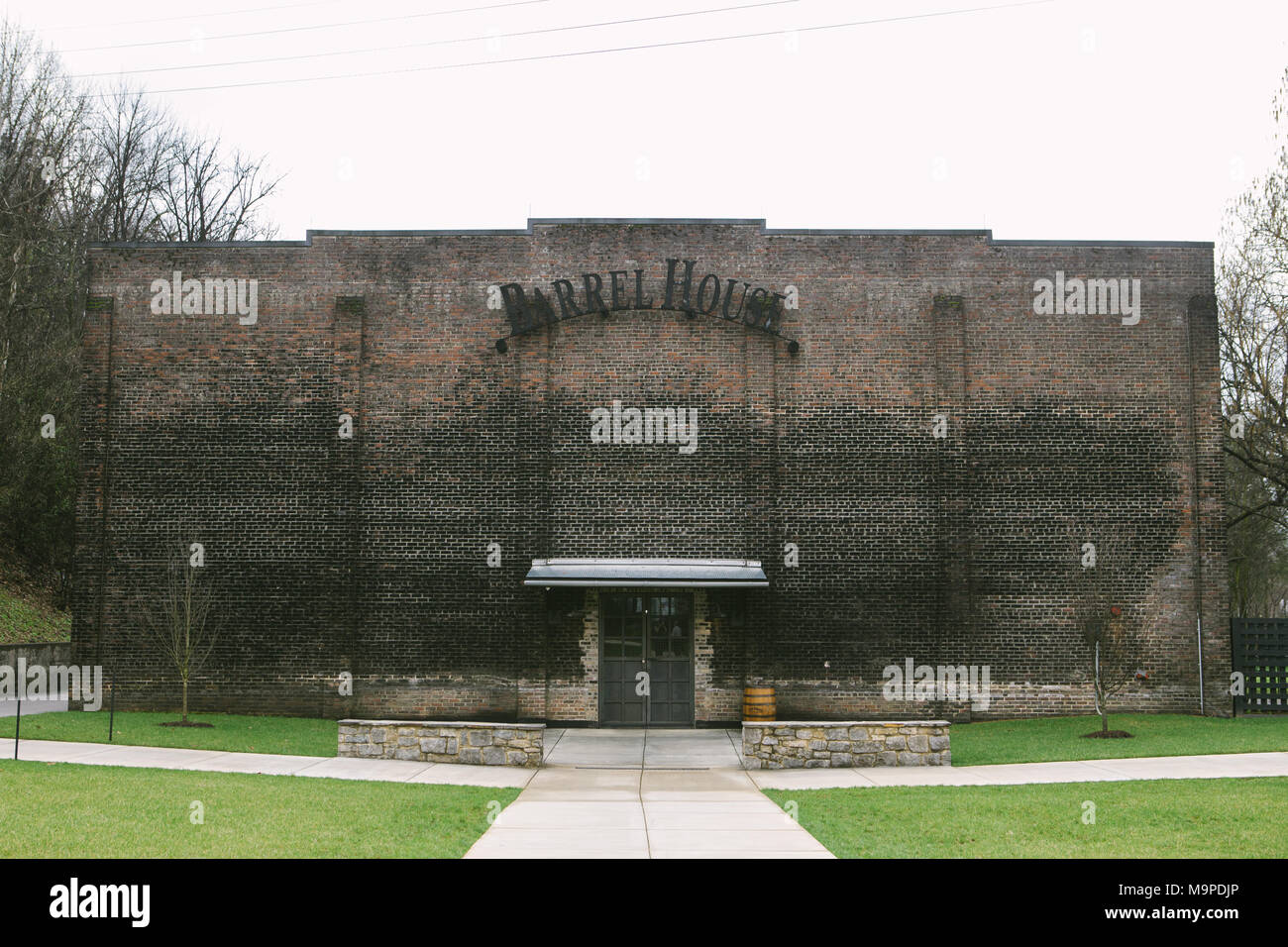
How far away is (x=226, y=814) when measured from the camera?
980 centimetres

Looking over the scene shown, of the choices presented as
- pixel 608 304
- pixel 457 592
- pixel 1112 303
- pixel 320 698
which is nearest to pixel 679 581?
pixel 457 592

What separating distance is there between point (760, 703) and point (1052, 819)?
797cm

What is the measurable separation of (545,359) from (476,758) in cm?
772

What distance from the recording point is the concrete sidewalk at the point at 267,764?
→ 1315cm

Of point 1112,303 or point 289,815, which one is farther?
point 1112,303

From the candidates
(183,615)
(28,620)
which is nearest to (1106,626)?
(183,615)

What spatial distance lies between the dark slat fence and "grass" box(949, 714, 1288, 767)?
1.34 ft

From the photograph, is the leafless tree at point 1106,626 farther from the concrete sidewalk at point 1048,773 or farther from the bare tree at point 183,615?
the bare tree at point 183,615

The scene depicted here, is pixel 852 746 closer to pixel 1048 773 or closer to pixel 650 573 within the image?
pixel 1048 773

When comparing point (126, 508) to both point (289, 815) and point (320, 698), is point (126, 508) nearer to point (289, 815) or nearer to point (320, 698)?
point (320, 698)

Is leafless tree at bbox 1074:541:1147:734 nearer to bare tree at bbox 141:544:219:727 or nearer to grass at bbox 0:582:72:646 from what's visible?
bare tree at bbox 141:544:219:727

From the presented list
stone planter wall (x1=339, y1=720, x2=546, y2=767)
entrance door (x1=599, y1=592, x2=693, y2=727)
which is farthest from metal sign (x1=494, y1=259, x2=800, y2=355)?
stone planter wall (x1=339, y1=720, x2=546, y2=767)

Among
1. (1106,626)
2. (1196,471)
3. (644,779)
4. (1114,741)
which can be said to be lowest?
(1114,741)

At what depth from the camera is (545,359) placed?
19375mm
